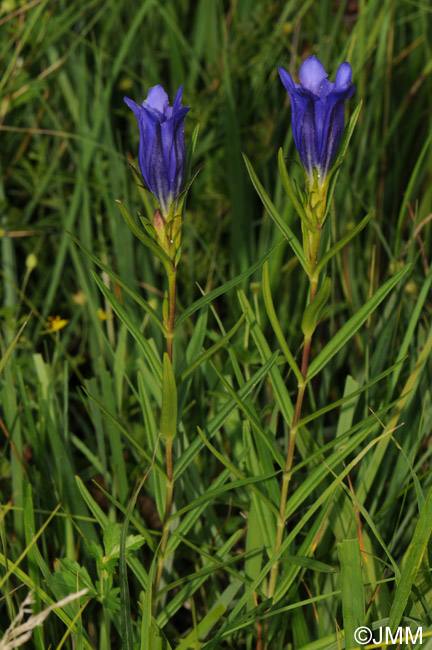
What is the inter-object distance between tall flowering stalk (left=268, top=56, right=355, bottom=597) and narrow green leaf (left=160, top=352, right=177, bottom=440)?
0.43ft

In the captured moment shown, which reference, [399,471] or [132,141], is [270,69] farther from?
[399,471]

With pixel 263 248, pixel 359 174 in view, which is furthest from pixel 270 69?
pixel 263 248

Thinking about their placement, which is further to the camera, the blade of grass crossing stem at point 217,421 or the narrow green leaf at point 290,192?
the blade of grass crossing stem at point 217,421

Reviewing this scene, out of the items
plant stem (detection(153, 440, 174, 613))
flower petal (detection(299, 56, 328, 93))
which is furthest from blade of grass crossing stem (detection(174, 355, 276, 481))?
flower petal (detection(299, 56, 328, 93))

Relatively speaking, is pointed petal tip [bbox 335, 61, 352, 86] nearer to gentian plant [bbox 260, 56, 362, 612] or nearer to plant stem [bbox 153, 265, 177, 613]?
gentian plant [bbox 260, 56, 362, 612]

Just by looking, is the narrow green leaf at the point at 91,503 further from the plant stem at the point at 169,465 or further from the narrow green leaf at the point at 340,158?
the narrow green leaf at the point at 340,158

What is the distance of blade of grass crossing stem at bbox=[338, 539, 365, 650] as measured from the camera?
66 centimetres

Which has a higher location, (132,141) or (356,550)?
(132,141)

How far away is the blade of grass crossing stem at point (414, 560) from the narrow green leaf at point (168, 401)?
26 cm

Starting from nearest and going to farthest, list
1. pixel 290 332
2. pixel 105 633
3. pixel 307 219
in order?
pixel 307 219
pixel 105 633
pixel 290 332

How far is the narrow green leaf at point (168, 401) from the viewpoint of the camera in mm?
664

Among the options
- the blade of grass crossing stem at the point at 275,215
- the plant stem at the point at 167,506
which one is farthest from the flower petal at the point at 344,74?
the plant stem at the point at 167,506

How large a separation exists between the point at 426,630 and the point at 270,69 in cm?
130

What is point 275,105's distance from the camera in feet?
5.27
